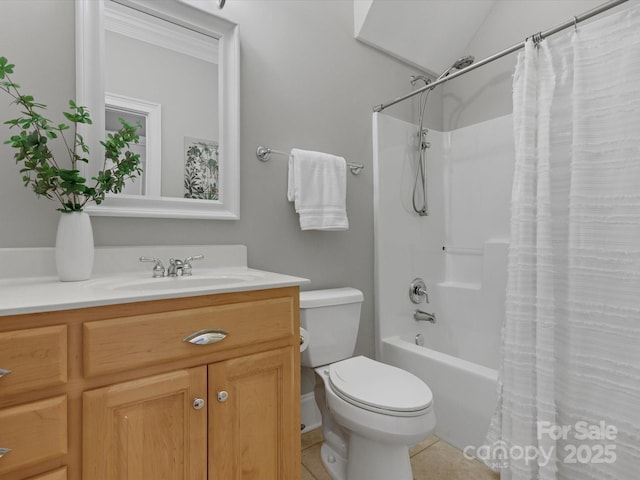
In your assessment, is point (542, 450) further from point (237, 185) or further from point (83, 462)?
point (237, 185)

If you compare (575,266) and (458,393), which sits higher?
(575,266)

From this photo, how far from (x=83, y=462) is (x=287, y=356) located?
537mm

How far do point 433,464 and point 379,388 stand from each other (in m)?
0.58

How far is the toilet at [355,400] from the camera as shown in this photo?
112cm

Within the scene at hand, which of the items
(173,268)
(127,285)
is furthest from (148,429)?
(173,268)

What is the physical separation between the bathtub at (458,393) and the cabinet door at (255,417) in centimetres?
87

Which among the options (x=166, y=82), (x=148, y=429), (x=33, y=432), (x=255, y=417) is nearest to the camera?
(x=33, y=432)

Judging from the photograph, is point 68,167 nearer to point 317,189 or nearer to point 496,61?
point 317,189

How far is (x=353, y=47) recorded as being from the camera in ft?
6.38

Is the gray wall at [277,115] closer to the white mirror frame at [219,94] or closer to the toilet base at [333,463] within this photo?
the white mirror frame at [219,94]

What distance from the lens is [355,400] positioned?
1.19 meters

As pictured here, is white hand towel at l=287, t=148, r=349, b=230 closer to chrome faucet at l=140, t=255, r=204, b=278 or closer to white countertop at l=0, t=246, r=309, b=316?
white countertop at l=0, t=246, r=309, b=316

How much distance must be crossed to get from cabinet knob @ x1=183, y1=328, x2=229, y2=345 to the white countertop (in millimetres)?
103

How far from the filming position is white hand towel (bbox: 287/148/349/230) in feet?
5.35
